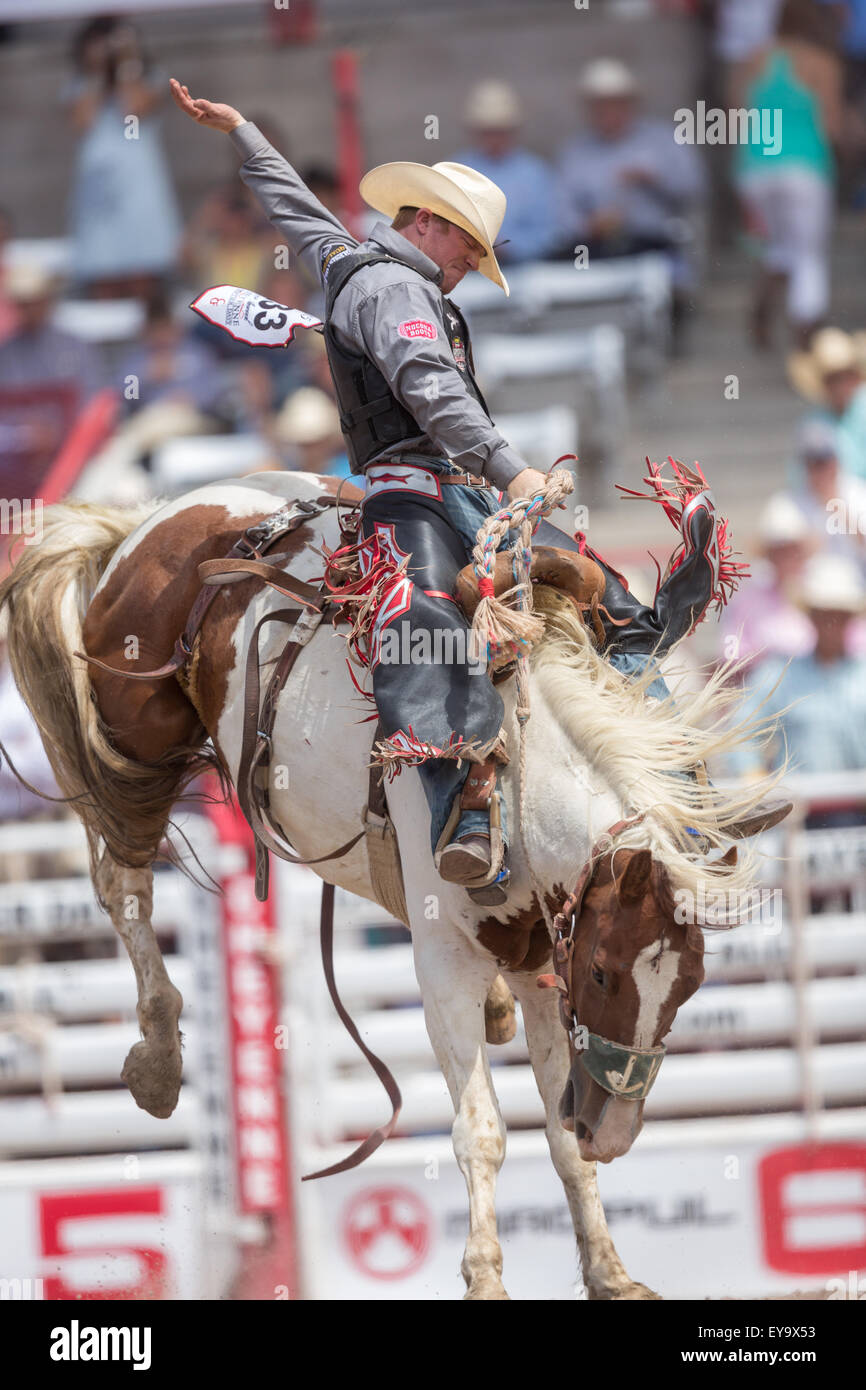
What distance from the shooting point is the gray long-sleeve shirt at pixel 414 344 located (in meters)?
3.96

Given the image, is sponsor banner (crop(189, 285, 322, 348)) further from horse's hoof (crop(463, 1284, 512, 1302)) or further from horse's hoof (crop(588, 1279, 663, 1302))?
horse's hoof (crop(588, 1279, 663, 1302))

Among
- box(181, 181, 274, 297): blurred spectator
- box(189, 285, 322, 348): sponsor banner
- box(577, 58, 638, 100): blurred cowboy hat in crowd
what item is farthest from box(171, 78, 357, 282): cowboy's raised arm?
box(577, 58, 638, 100): blurred cowboy hat in crowd

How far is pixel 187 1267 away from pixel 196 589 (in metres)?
2.66

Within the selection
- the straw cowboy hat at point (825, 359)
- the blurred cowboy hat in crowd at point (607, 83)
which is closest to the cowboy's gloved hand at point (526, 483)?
the straw cowboy hat at point (825, 359)

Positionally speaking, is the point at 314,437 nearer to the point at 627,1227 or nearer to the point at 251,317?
the point at 251,317

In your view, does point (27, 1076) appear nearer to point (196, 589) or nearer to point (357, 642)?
point (196, 589)

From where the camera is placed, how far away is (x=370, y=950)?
666 cm

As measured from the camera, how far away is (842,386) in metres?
8.70

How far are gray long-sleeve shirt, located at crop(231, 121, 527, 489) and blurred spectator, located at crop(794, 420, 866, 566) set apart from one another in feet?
13.5

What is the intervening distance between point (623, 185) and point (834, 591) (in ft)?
12.5

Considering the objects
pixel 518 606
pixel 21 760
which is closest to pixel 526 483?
pixel 518 606
